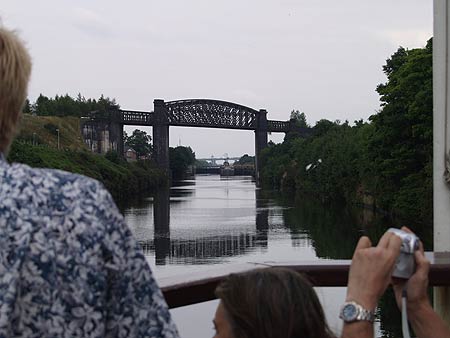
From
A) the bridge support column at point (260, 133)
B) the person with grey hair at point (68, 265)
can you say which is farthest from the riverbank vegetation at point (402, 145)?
the bridge support column at point (260, 133)

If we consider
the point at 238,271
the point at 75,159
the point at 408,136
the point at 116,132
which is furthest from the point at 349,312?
the point at 116,132

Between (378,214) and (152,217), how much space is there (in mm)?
8986

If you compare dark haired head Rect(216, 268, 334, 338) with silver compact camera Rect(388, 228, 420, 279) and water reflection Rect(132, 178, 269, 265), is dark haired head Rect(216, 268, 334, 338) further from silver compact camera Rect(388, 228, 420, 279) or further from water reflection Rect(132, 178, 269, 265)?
water reflection Rect(132, 178, 269, 265)

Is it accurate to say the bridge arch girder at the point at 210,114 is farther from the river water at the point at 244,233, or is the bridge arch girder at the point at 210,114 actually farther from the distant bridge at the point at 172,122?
the river water at the point at 244,233

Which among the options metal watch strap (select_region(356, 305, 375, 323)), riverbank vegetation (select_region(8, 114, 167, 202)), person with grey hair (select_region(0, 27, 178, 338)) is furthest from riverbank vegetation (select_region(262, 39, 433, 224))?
person with grey hair (select_region(0, 27, 178, 338))

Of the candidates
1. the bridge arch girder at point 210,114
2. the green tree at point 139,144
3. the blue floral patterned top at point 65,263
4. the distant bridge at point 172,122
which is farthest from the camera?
the green tree at point 139,144

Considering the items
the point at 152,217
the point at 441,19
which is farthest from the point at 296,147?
the point at 441,19

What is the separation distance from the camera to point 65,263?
894mm

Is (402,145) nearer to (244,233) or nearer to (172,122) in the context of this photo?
(244,233)

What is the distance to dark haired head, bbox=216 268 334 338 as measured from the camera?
0.93 meters

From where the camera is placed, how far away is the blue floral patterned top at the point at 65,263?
89 cm

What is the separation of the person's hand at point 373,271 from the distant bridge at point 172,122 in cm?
5820

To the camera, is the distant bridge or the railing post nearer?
the railing post

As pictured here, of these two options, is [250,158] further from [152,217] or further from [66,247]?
[66,247]
